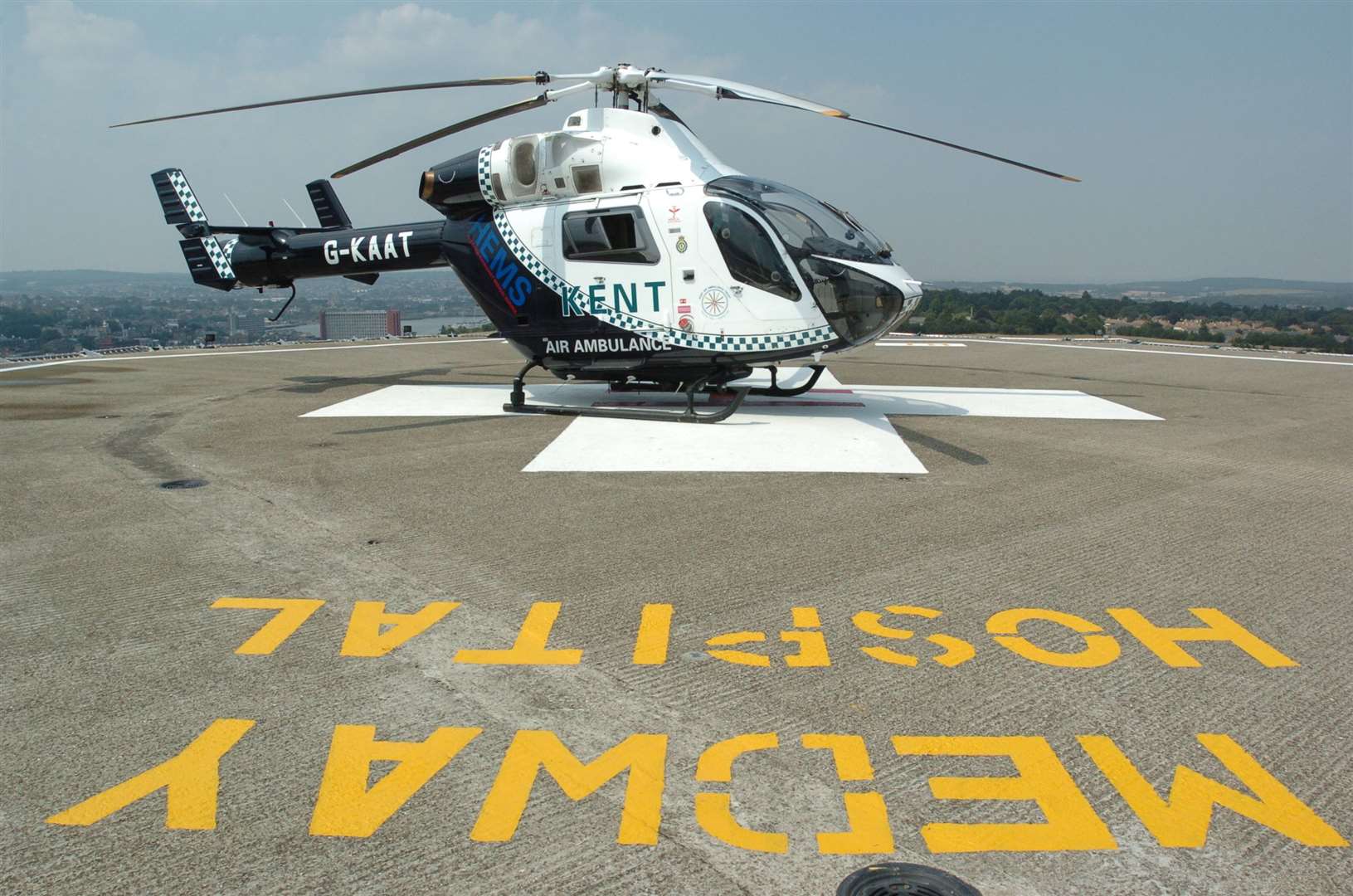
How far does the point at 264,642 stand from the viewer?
14.0 feet

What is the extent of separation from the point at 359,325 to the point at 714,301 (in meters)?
17.1

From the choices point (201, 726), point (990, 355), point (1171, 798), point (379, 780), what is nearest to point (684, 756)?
point (379, 780)

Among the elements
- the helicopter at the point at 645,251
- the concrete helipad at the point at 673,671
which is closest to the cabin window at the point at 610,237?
the helicopter at the point at 645,251

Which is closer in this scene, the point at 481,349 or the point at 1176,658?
the point at 1176,658

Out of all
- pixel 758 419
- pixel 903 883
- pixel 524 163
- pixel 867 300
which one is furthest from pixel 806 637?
pixel 524 163

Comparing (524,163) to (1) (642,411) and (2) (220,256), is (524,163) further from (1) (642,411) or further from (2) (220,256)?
(2) (220,256)

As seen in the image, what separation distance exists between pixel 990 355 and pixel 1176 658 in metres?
17.1

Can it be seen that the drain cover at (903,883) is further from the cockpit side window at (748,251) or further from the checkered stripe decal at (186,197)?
the checkered stripe decal at (186,197)

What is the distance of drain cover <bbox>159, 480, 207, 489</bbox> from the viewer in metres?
7.47

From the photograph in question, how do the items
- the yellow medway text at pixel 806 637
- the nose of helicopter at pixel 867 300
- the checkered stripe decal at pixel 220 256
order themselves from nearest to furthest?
the yellow medway text at pixel 806 637
the nose of helicopter at pixel 867 300
the checkered stripe decal at pixel 220 256

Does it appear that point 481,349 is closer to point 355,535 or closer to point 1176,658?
point 355,535

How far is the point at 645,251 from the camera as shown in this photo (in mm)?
10594

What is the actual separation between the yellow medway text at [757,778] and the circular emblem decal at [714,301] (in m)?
7.42

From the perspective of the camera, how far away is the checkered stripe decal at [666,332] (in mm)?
10188
